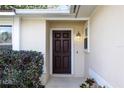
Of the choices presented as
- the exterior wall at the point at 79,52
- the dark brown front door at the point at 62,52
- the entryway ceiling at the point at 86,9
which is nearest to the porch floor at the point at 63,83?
the exterior wall at the point at 79,52

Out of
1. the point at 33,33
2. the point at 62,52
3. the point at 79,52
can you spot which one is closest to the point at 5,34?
the point at 33,33

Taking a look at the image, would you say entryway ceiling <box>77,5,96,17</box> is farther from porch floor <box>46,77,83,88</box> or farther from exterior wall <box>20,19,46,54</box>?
porch floor <box>46,77,83,88</box>

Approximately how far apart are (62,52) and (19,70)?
170 inches

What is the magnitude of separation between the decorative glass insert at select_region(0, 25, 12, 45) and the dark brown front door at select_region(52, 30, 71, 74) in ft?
7.81

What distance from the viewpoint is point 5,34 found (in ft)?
32.3

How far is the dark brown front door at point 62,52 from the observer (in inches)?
453

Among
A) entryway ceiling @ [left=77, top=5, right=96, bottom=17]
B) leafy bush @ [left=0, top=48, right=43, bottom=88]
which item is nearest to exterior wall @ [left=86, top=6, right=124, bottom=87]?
entryway ceiling @ [left=77, top=5, right=96, bottom=17]

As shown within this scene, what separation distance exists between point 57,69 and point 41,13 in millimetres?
3564

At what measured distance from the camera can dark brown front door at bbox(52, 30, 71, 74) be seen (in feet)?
37.8

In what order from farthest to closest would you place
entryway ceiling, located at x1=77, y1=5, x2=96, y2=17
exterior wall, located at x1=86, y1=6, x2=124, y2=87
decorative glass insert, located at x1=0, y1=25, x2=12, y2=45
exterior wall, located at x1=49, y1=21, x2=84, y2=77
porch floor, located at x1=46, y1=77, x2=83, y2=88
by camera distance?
1. exterior wall, located at x1=49, y1=21, x2=84, y2=77
2. decorative glass insert, located at x1=0, y1=25, x2=12, y2=45
3. porch floor, located at x1=46, y1=77, x2=83, y2=88
4. entryway ceiling, located at x1=77, y1=5, x2=96, y2=17
5. exterior wall, located at x1=86, y1=6, x2=124, y2=87

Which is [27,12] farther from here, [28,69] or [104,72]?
[104,72]

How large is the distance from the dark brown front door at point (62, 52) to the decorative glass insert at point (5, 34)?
238cm

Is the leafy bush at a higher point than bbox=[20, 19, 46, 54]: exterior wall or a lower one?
lower

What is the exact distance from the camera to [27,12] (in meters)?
8.86
